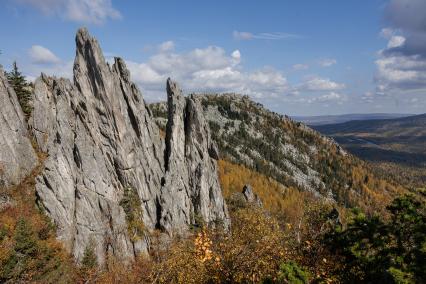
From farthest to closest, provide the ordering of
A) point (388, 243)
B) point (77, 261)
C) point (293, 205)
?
point (293, 205) → point (77, 261) → point (388, 243)

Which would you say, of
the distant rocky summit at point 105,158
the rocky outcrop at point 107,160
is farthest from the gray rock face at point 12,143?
the rocky outcrop at point 107,160

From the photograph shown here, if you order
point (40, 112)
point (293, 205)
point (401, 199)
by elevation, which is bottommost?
point (293, 205)

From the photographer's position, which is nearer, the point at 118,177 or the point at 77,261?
the point at 77,261

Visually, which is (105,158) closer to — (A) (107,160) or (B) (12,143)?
(A) (107,160)

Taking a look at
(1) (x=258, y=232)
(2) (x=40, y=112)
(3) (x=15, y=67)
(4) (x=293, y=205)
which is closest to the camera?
(1) (x=258, y=232)

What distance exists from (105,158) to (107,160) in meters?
0.68

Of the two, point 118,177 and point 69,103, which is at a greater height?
point 69,103

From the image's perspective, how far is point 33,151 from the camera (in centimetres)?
6594

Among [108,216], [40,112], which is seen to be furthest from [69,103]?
[108,216]

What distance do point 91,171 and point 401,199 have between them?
186 feet

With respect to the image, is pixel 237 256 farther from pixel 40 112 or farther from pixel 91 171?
pixel 40 112

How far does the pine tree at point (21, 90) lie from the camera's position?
73.1m

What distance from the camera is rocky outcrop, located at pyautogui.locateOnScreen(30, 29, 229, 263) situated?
66.7 metres

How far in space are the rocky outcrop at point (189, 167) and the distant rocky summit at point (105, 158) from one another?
11.2 inches
